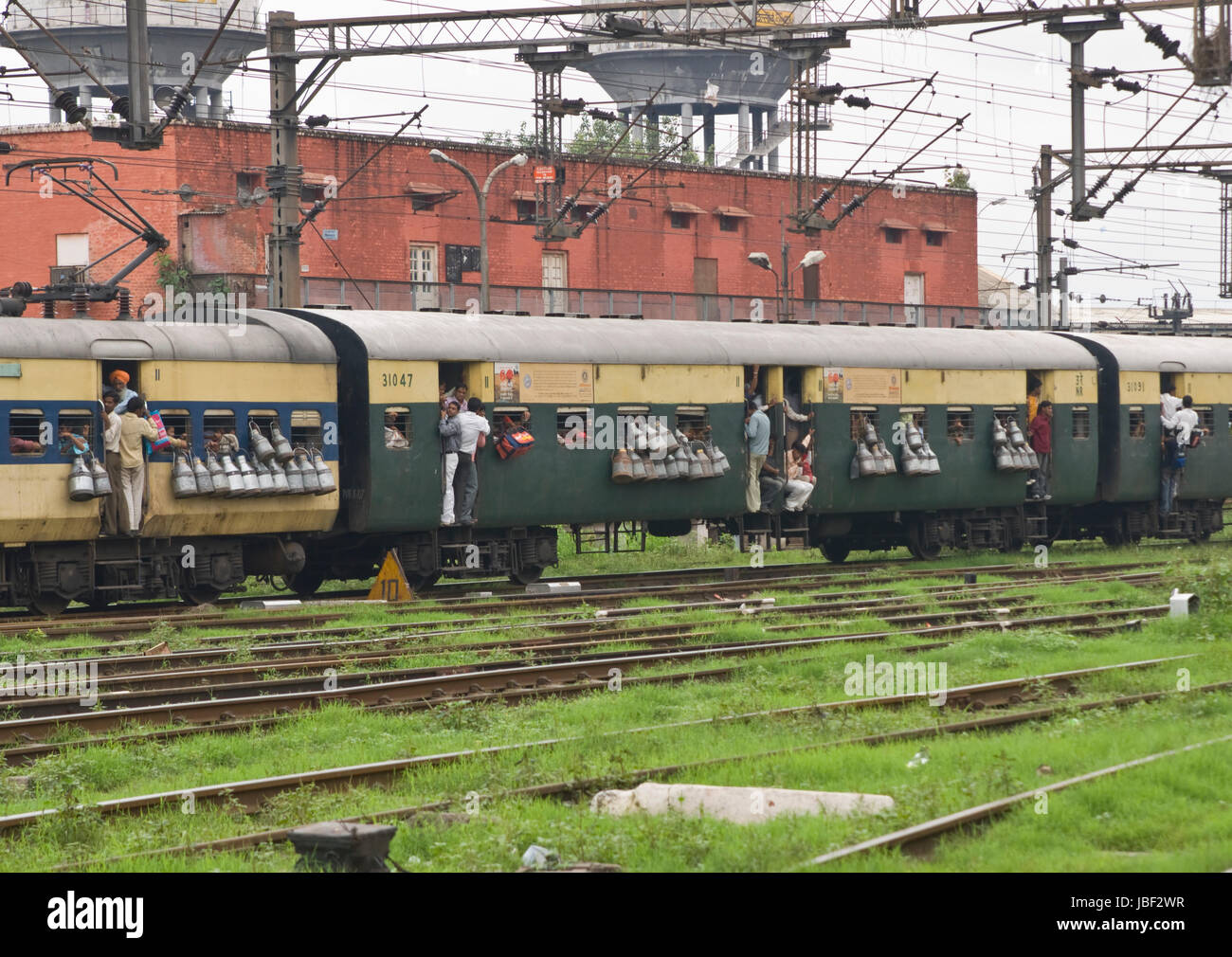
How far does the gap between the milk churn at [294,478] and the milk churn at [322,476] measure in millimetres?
243

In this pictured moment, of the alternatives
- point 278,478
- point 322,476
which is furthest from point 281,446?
point 322,476

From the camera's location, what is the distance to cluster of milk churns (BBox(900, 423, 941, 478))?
26.8 m

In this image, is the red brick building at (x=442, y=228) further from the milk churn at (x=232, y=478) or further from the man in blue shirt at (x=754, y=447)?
the milk churn at (x=232, y=478)

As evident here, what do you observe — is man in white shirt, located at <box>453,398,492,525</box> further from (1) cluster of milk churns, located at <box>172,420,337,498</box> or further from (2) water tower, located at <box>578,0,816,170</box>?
(2) water tower, located at <box>578,0,816,170</box>

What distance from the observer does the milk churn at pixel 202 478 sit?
19578 millimetres

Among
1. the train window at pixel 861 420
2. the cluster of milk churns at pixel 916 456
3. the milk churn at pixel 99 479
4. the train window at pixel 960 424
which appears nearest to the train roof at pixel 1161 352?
the train window at pixel 960 424

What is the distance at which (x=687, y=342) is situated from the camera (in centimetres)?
2453

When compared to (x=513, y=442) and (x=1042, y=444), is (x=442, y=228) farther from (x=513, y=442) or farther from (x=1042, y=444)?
(x=513, y=442)

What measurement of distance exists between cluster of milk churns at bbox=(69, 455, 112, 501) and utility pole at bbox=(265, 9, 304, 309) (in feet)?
25.5

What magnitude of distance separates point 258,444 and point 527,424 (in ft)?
12.9

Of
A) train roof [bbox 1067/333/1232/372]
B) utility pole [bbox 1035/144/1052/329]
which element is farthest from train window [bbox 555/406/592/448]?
utility pole [bbox 1035/144/1052/329]

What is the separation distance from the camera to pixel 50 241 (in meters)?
49.6

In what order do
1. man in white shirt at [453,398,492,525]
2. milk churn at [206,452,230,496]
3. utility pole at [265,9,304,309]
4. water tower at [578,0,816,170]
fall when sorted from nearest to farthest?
milk churn at [206,452,230,496], man in white shirt at [453,398,492,525], utility pole at [265,9,304,309], water tower at [578,0,816,170]
